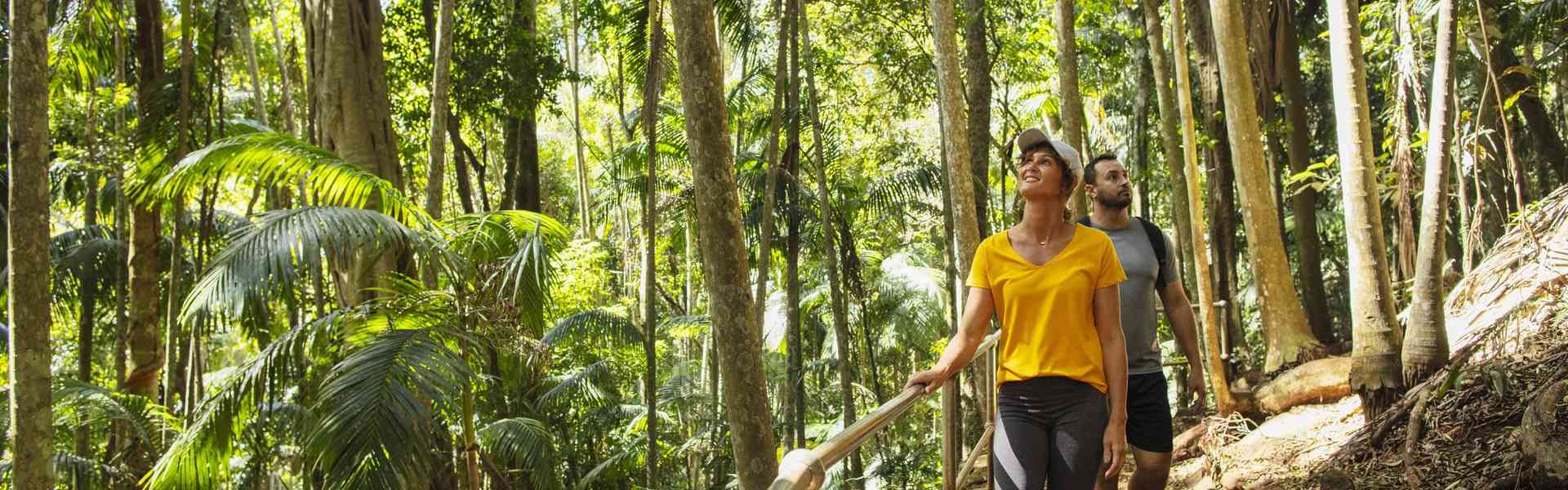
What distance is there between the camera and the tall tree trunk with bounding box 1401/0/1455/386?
4703mm

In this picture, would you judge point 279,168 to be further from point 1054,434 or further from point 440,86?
point 1054,434

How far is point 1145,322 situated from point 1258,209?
4.53 metres

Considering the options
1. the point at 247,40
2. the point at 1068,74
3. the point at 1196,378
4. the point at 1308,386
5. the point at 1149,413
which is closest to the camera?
the point at 1149,413

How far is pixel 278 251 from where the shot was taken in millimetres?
5500

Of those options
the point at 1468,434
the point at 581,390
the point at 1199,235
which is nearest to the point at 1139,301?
the point at 1468,434

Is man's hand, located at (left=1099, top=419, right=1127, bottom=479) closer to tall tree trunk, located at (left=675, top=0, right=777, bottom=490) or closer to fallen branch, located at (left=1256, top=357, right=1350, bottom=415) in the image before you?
tall tree trunk, located at (left=675, top=0, right=777, bottom=490)

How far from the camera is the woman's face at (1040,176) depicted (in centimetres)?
271

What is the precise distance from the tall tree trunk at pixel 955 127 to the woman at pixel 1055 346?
3.63 meters

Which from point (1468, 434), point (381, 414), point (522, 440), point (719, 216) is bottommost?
point (522, 440)

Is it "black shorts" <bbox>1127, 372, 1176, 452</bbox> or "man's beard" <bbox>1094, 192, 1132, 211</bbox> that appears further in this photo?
"man's beard" <bbox>1094, 192, 1132, 211</bbox>

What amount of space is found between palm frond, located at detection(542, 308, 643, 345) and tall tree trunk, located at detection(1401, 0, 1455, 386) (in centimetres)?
720

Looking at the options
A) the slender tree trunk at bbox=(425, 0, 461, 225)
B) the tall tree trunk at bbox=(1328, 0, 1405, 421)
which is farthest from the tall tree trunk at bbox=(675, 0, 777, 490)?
the slender tree trunk at bbox=(425, 0, 461, 225)

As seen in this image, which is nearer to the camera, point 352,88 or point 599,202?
point 352,88

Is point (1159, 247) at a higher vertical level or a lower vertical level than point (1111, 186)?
lower
